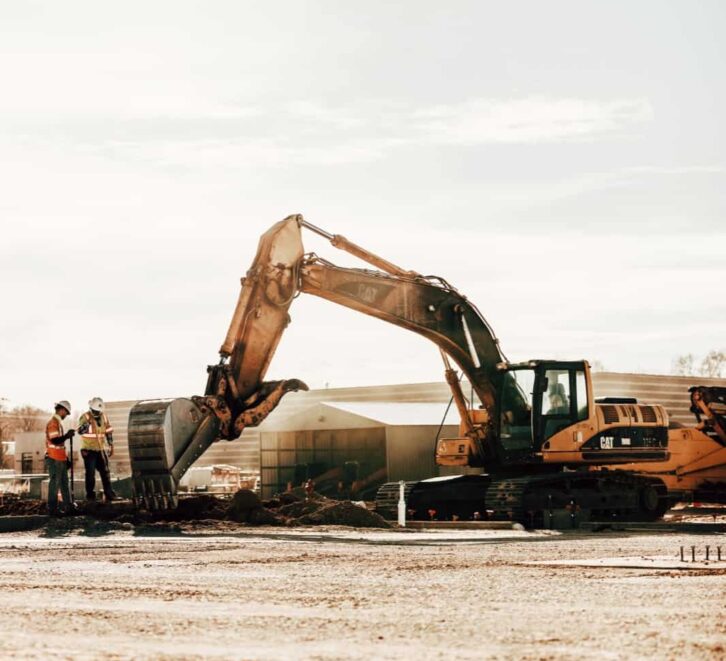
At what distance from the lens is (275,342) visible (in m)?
27.5

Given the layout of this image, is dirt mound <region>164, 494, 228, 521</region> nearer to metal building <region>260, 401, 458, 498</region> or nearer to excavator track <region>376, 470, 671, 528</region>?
excavator track <region>376, 470, 671, 528</region>

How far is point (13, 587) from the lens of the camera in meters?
14.6

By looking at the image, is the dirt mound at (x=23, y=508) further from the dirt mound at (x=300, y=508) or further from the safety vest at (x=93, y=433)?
the dirt mound at (x=300, y=508)

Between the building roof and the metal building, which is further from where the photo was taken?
the building roof

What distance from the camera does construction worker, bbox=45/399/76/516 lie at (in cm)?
2744

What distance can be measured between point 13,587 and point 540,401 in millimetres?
16637

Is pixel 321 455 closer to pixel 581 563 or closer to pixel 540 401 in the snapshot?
pixel 540 401

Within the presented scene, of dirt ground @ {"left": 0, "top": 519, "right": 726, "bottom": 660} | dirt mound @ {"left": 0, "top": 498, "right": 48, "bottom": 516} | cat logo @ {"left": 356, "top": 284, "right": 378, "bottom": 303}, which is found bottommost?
dirt ground @ {"left": 0, "top": 519, "right": 726, "bottom": 660}

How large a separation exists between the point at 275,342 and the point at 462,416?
524 cm

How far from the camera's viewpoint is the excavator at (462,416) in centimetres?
2644

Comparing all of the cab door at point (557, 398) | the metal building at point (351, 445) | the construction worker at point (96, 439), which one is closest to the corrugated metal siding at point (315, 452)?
the metal building at point (351, 445)

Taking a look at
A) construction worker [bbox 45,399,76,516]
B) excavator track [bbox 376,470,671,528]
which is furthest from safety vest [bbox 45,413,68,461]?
excavator track [bbox 376,470,671,528]

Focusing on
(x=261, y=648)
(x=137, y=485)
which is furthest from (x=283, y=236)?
→ (x=261, y=648)

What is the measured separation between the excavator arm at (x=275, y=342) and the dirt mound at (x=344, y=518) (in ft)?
7.02
